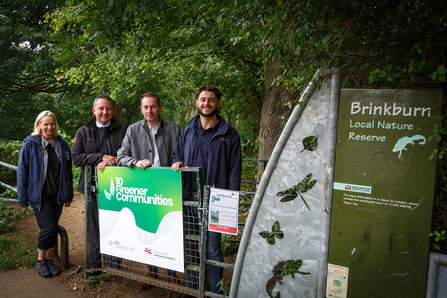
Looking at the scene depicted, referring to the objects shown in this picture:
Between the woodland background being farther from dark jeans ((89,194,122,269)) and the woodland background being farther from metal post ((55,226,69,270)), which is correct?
metal post ((55,226,69,270))

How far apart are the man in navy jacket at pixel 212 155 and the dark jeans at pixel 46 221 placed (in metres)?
2.04

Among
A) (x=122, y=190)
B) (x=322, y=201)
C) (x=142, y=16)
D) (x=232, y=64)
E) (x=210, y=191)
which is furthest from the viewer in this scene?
(x=232, y=64)

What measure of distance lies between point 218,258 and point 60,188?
7.82 feet

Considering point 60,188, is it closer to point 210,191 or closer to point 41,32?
point 210,191

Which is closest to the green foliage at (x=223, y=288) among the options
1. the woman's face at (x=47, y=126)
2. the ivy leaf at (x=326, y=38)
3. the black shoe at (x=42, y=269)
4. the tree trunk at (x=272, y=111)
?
the ivy leaf at (x=326, y=38)

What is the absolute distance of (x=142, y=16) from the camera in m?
5.44

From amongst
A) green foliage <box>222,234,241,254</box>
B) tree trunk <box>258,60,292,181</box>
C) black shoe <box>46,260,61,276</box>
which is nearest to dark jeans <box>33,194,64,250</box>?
black shoe <box>46,260,61,276</box>

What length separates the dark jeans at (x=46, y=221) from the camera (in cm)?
390

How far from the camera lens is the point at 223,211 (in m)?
2.87

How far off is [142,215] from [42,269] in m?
1.83

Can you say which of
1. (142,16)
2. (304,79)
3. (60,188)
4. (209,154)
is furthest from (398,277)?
(142,16)

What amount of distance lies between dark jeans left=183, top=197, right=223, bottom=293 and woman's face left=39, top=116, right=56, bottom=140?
2.26m

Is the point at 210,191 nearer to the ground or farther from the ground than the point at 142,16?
nearer to the ground

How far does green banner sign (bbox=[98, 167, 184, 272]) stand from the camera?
316 centimetres
